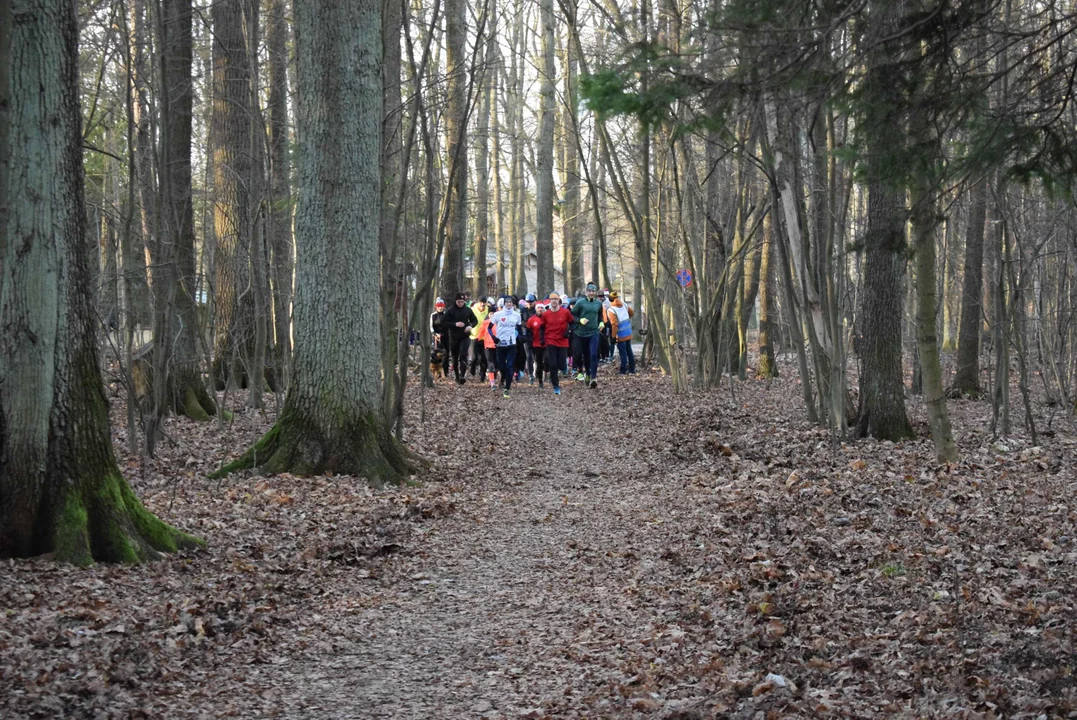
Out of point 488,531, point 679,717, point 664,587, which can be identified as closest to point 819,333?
point 488,531

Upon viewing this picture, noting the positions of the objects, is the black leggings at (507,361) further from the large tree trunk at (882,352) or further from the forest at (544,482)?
the large tree trunk at (882,352)

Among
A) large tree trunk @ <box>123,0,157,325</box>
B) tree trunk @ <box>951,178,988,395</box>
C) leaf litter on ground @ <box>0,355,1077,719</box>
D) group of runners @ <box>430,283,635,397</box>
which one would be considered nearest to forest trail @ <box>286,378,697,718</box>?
leaf litter on ground @ <box>0,355,1077,719</box>

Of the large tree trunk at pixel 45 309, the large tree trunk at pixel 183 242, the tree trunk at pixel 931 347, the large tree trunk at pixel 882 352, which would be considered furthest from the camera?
the large tree trunk at pixel 183 242

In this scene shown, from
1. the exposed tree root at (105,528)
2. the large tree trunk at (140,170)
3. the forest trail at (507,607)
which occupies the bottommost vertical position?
the forest trail at (507,607)

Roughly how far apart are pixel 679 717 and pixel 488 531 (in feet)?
15.0

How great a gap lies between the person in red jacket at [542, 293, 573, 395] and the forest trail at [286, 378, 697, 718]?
818 cm

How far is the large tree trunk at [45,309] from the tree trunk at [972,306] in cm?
1503

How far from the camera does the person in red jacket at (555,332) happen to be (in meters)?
20.5

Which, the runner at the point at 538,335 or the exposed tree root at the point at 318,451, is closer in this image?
the exposed tree root at the point at 318,451

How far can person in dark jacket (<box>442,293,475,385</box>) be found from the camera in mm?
22250

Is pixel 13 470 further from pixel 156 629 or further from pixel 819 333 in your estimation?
pixel 819 333

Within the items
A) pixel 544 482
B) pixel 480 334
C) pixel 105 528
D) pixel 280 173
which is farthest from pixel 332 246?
pixel 480 334

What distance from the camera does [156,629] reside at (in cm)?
521

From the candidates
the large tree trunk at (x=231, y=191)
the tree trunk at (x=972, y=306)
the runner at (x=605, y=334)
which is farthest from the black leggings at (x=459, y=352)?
the tree trunk at (x=972, y=306)
